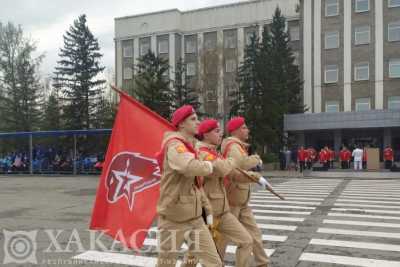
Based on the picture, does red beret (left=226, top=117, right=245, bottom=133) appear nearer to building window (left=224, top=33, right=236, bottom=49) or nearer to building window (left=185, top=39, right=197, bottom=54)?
building window (left=224, top=33, right=236, bottom=49)

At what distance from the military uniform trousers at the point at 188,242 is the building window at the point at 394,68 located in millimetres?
43146

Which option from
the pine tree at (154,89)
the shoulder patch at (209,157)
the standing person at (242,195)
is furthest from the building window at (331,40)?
the shoulder patch at (209,157)

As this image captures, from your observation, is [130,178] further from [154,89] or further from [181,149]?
[154,89]

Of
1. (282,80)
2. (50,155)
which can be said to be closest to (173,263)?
(50,155)

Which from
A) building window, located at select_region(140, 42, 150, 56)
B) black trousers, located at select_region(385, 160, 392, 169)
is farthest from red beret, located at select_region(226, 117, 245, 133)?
building window, located at select_region(140, 42, 150, 56)

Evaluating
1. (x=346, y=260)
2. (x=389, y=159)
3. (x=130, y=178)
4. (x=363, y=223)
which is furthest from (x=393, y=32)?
(x=130, y=178)

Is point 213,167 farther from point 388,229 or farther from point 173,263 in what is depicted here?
point 388,229

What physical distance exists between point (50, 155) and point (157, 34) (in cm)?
3372

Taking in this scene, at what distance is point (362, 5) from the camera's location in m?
44.5

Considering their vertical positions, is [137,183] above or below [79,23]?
below

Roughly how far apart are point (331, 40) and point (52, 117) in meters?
28.6

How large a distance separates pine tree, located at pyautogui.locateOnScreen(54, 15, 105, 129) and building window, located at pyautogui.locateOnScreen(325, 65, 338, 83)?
73.1 feet

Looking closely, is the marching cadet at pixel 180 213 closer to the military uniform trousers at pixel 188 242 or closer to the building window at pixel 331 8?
the military uniform trousers at pixel 188 242

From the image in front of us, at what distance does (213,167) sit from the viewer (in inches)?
179
